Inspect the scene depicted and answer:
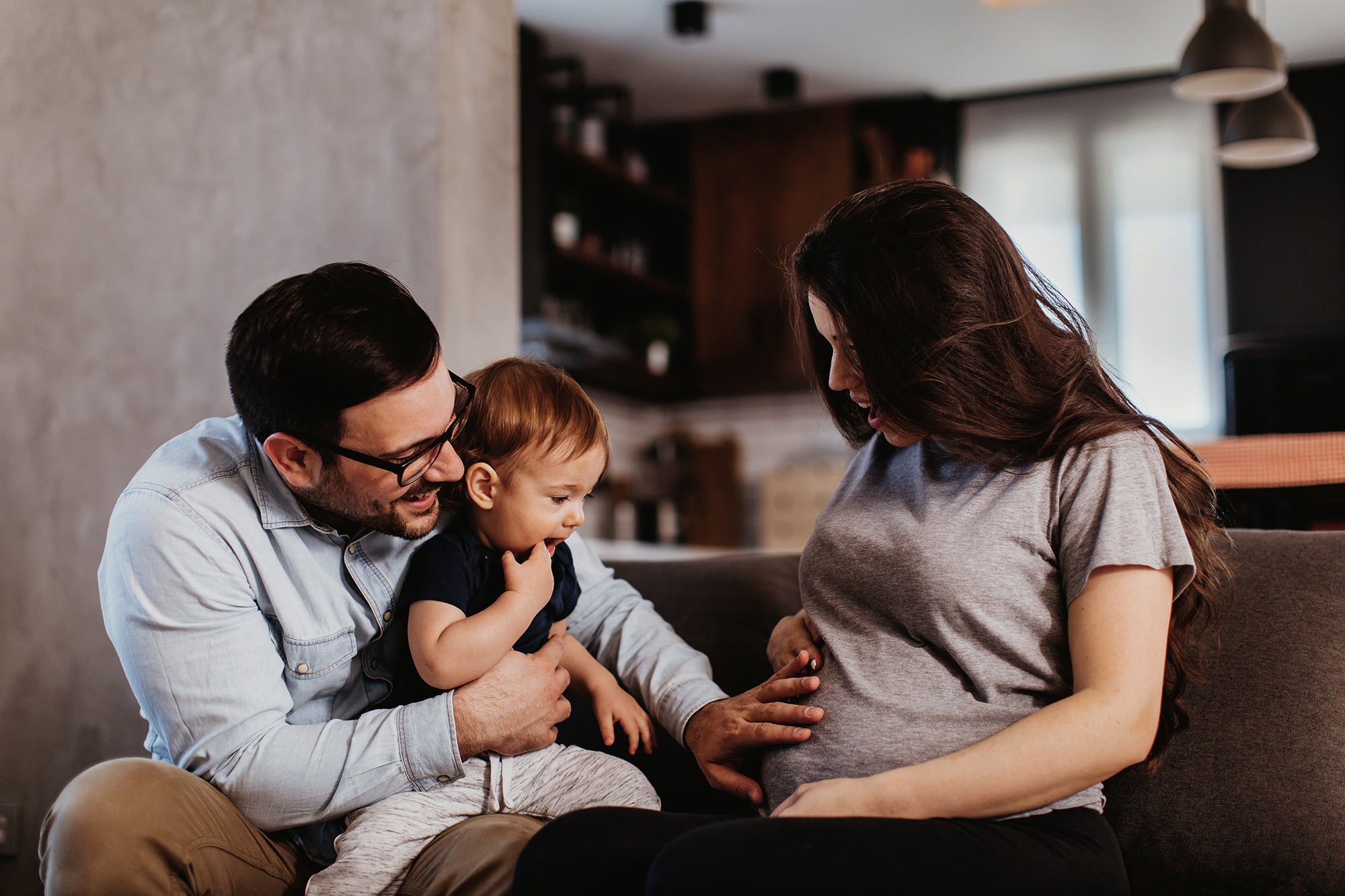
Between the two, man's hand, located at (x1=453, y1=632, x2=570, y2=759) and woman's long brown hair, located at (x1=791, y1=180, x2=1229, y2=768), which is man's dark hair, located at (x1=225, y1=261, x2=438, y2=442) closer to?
man's hand, located at (x1=453, y1=632, x2=570, y2=759)

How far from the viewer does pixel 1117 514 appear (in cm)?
→ 122

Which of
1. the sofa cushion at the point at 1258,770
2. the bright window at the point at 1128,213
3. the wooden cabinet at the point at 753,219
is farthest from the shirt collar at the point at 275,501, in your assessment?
the bright window at the point at 1128,213

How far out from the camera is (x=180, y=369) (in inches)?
99.9

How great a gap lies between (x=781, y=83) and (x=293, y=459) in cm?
445

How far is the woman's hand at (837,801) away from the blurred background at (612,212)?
657mm

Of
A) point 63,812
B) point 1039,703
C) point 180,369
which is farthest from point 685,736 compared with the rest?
point 180,369

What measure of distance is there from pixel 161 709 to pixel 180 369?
1343mm

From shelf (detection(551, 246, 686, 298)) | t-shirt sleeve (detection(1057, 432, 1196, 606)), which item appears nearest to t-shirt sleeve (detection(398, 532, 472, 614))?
t-shirt sleeve (detection(1057, 432, 1196, 606))

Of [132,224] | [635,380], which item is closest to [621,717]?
[132,224]

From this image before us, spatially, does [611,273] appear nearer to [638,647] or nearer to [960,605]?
[638,647]

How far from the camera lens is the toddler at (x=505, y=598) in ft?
4.56

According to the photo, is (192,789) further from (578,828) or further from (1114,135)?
(1114,135)

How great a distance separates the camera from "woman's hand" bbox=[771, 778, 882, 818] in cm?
118

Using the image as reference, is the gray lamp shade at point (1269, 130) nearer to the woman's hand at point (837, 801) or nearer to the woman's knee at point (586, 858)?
the woman's hand at point (837, 801)
